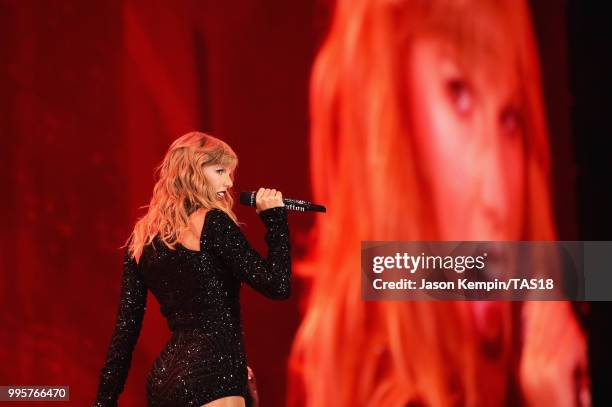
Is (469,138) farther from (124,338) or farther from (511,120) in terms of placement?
(124,338)

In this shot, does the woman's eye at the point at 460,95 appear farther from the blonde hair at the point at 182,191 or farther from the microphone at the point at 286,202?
the blonde hair at the point at 182,191

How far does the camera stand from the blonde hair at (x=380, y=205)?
3287 mm

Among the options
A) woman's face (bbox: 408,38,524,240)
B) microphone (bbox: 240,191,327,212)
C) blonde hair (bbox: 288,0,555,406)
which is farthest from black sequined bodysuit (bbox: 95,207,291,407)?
woman's face (bbox: 408,38,524,240)

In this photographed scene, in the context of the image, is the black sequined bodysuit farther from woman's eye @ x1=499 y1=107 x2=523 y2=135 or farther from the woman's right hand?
woman's eye @ x1=499 y1=107 x2=523 y2=135

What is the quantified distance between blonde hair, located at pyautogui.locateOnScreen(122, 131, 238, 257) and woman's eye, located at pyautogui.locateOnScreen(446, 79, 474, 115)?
1524 mm

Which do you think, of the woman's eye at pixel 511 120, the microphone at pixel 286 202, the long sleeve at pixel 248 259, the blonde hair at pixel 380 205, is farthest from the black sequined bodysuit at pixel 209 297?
the woman's eye at pixel 511 120

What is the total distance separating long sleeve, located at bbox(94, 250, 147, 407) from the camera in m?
2.01

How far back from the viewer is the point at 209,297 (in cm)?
191

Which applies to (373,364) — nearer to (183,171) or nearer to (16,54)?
(183,171)

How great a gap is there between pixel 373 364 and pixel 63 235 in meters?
1.36

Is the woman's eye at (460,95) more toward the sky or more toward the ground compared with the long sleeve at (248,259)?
more toward the sky

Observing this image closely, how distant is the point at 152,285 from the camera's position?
1989mm

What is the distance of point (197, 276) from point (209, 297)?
55 millimetres

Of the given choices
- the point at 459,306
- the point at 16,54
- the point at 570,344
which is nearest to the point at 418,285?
the point at 459,306
